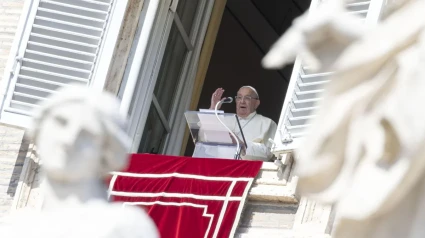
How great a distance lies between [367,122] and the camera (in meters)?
4.37

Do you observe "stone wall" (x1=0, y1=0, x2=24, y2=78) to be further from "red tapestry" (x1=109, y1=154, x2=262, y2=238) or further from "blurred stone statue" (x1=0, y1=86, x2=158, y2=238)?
"blurred stone statue" (x1=0, y1=86, x2=158, y2=238)

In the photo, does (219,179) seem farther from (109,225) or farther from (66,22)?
(109,225)

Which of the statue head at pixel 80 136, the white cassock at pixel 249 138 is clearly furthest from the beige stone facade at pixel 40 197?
the statue head at pixel 80 136

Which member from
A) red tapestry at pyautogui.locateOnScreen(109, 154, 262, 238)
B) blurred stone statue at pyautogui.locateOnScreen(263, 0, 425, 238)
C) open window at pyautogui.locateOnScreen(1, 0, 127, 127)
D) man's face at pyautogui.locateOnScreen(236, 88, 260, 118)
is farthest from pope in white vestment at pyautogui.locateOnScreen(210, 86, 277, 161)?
blurred stone statue at pyautogui.locateOnScreen(263, 0, 425, 238)

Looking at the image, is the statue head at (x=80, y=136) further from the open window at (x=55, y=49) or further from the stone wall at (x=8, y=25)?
the stone wall at (x=8, y=25)

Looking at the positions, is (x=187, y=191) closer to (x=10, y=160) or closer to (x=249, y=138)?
(x=249, y=138)

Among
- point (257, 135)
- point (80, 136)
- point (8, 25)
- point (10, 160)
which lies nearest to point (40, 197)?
point (10, 160)

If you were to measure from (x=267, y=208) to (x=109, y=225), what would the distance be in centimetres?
762

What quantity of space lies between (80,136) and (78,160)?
56mm

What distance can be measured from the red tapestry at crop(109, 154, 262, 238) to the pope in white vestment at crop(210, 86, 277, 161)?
26 centimetres

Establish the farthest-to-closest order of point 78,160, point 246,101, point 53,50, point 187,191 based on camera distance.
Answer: point 246,101 < point 53,50 < point 187,191 < point 78,160

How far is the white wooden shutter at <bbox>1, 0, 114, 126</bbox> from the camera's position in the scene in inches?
477

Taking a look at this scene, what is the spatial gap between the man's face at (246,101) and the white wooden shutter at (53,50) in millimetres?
1235

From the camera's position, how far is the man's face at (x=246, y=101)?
13023 millimetres
